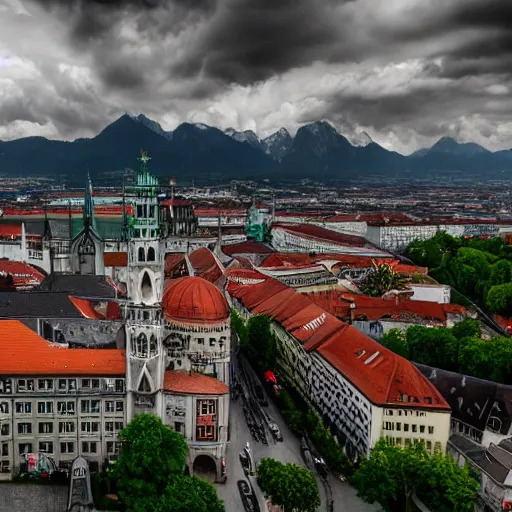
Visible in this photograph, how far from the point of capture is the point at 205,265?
122 m

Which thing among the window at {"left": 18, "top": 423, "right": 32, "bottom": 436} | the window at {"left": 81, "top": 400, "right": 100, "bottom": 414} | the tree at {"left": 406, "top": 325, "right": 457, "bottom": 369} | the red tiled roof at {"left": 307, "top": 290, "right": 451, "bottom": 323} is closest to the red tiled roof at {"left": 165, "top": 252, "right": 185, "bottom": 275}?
the red tiled roof at {"left": 307, "top": 290, "right": 451, "bottom": 323}

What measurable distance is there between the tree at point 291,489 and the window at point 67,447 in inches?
647

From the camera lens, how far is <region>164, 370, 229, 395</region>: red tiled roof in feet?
186

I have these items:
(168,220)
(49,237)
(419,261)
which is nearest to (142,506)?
(49,237)

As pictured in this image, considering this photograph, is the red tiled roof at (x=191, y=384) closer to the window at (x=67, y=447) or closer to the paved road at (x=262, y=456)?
the paved road at (x=262, y=456)

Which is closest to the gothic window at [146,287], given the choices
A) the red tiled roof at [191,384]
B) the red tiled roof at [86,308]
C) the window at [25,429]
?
the red tiled roof at [191,384]

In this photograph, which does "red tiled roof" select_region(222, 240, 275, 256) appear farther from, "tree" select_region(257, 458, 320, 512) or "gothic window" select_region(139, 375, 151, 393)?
"tree" select_region(257, 458, 320, 512)

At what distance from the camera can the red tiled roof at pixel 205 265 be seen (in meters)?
112

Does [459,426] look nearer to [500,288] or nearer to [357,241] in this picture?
[500,288]

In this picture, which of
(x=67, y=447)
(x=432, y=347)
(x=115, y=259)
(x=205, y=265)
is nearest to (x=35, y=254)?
(x=115, y=259)

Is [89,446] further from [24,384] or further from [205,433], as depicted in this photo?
[205,433]

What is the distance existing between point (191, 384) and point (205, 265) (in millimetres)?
65353

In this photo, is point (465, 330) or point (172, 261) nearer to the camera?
point (465, 330)

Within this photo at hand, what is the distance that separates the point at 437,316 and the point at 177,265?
146ft
